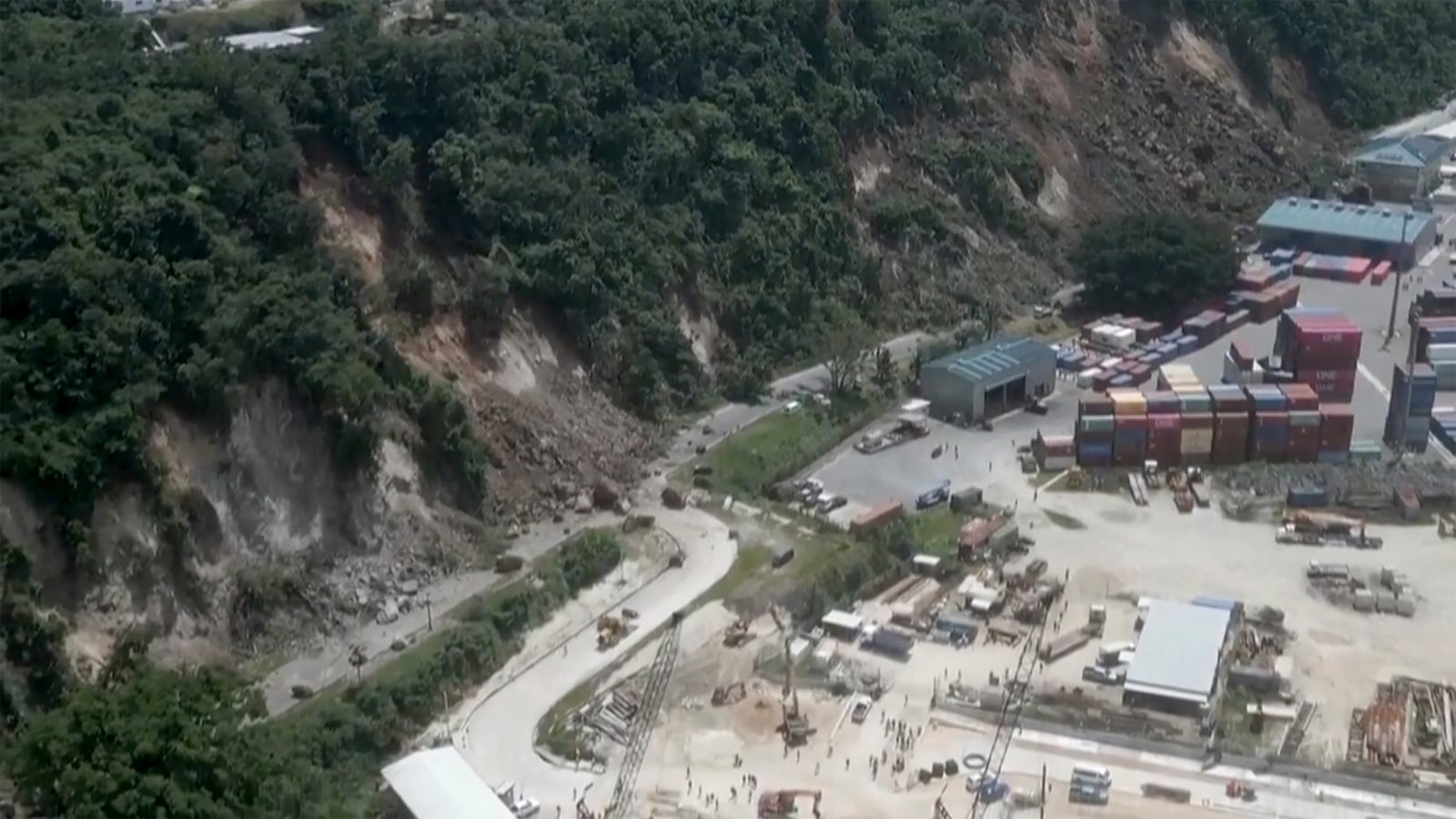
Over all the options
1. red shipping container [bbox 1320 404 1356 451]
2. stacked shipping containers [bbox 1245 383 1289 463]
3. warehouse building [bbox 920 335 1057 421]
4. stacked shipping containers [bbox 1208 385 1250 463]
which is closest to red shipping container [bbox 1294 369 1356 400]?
red shipping container [bbox 1320 404 1356 451]

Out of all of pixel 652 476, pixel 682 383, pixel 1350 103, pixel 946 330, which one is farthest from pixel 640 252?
pixel 1350 103

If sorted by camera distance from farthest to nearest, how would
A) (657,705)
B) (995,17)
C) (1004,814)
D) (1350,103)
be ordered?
(1350,103) < (995,17) < (657,705) < (1004,814)

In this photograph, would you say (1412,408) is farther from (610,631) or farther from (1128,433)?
(610,631)

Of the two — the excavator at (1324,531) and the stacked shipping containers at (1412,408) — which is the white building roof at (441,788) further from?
the stacked shipping containers at (1412,408)

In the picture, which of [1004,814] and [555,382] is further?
[555,382]

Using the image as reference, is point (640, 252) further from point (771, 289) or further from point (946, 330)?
point (946, 330)

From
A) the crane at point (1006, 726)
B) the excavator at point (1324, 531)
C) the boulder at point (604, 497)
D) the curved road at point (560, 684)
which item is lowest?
the excavator at point (1324, 531)

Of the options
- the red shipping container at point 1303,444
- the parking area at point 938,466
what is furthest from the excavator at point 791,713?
the red shipping container at point 1303,444
